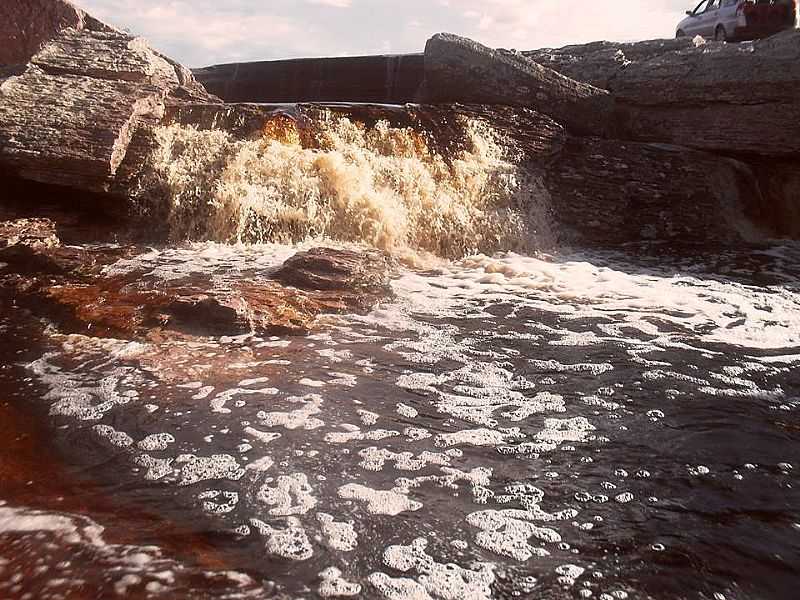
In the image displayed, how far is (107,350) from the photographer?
3.72 metres

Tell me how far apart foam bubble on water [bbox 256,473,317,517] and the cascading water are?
0.03ft

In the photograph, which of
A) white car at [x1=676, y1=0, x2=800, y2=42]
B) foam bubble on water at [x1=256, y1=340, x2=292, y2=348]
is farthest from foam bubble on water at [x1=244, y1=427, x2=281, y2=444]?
white car at [x1=676, y1=0, x2=800, y2=42]

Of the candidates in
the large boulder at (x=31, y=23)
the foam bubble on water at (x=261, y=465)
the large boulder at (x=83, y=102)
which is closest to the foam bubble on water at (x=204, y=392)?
the foam bubble on water at (x=261, y=465)

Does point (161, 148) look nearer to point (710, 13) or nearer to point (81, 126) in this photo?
point (81, 126)

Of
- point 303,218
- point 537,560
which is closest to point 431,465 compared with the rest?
point 537,560

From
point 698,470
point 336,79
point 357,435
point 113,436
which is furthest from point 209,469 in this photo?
point 336,79

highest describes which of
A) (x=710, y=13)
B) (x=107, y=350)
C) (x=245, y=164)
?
(x=710, y=13)

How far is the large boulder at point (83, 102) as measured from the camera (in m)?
6.13

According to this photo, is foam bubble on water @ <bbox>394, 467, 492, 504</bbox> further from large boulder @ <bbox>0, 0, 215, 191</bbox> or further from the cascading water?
large boulder @ <bbox>0, 0, 215, 191</bbox>

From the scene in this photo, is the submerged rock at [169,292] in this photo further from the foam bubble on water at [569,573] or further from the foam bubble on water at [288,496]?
the foam bubble on water at [569,573]

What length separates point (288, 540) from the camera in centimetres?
212

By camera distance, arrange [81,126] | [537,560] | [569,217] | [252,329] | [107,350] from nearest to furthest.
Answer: [537,560] < [107,350] < [252,329] < [81,126] < [569,217]

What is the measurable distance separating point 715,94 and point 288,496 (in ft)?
25.7

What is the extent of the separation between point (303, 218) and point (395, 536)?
15.2 feet
